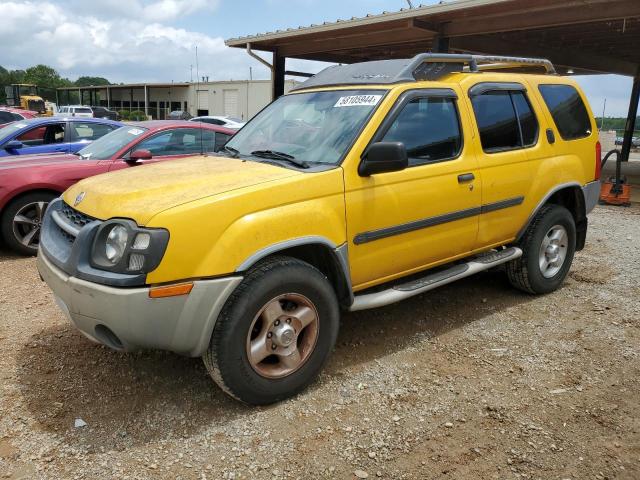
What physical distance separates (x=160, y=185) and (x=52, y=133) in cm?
595

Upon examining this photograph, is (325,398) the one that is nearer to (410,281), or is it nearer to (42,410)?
(410,281)

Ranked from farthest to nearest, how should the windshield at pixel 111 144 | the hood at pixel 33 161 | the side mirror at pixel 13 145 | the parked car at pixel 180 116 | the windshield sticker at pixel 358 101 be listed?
the parked car at pixel 180 116 → the side mirror at pixel 13 145 → the windshield at pixel 111 144 → the hood at pixel 33 161 → the windshield sticker at pixel 358 101

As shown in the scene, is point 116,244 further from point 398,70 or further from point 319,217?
point 398,70

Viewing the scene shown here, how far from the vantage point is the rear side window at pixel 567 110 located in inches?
187

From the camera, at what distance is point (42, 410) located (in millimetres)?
2988

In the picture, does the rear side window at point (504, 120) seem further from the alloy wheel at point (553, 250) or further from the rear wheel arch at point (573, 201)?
the alloy wheel at point (553, 250)

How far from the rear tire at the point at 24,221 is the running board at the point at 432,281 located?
430 centimetres

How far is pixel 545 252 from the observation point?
4.91 metres

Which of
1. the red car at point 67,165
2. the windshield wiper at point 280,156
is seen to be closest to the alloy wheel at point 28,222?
the red car at point 67,165

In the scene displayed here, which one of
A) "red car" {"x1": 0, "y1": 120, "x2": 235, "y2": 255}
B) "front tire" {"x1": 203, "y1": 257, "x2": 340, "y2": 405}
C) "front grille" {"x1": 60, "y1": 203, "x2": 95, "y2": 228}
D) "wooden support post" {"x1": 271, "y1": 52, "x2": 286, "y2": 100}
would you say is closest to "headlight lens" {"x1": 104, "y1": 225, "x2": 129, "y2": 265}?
"front grille" {"x1": 60, "y1": 203, "x2": 95, "y2": 228}

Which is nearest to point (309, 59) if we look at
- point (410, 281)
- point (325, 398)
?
point (410, 281)

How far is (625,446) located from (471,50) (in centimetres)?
1109

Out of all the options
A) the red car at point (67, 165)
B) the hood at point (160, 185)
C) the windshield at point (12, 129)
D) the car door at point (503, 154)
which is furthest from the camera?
the windshield at point (12, 129)

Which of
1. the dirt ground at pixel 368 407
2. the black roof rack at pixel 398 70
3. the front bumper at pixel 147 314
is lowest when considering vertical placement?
the dirt ground at pixel 368 407
